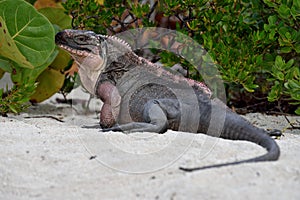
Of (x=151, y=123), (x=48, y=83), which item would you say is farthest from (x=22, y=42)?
(x=151, y=123)

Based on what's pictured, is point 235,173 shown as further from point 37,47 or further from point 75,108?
point 75,108

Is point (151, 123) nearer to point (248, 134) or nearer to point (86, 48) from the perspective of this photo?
point (248, 134)

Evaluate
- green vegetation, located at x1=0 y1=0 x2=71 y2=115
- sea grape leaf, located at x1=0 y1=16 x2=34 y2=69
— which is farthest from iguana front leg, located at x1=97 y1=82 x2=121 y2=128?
sea grape leaf, located at x1=0 y1=16 x2=34 y2=69

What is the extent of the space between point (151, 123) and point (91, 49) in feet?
2.47

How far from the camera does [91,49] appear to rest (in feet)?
11.6

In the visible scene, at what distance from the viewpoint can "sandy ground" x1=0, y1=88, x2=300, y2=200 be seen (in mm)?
2057

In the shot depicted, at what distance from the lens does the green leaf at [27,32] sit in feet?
12.5

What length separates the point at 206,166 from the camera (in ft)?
7.46

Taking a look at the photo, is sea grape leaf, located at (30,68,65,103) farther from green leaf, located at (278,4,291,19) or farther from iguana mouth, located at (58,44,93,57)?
green leaf, located at (278,4,291,19)

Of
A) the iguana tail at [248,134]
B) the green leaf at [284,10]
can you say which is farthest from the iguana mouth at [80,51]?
the green leaf at [284,10]

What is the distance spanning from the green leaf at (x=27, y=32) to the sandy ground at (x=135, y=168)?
934 mm

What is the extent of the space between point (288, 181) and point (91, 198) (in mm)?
850

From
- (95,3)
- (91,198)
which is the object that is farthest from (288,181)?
(95,3)

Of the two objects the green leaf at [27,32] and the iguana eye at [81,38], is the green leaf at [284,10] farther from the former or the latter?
the green leaf at [27,32]
